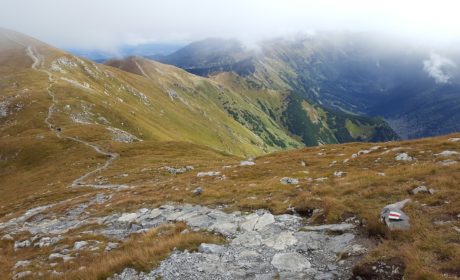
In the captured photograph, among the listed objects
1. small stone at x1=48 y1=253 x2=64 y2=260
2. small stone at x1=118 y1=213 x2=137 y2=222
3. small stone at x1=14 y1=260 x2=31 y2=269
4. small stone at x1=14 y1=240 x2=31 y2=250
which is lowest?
small stone at x1=14 y1=240 x2=31 y2=250

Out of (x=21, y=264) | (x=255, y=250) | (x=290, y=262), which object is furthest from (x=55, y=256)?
(x=290, y=262)

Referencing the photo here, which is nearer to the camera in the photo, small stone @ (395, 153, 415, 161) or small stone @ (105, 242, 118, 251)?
small stone @ (105, 242, 118, 251)

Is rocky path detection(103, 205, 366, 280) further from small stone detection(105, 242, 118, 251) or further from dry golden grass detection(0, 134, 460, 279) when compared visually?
small stone detection(105, 242, 118, 251)

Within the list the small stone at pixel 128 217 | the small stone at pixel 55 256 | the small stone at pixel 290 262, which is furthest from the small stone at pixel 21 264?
the small stone at pixel 290 262

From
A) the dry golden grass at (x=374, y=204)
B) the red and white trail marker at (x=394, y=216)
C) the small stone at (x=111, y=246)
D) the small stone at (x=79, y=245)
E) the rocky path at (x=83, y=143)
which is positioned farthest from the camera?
the rocky path at (x=83, y=143)

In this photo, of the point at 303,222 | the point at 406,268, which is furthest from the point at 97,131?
the point at 406,268

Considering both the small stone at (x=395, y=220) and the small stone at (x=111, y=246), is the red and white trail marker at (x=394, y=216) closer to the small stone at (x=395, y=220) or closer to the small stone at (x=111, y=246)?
the small stone at (x=395, y=220)

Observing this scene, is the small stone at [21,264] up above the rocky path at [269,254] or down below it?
below

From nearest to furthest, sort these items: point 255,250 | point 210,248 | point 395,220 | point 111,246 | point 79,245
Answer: point 395,220 → point 255,250 → point 210,248 → point 111,246 → point 79,245

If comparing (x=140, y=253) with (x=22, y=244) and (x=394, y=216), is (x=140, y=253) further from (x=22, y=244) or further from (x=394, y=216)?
(x=22, y=244)

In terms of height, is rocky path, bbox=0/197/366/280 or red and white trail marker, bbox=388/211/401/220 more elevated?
red and white trail marker, bbox=388/211/401/220

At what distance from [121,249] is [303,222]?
9.18 metres

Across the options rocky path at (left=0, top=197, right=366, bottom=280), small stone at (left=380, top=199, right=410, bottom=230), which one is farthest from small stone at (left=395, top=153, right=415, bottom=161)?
small stone at (left=380, top=199, right=410, bottom=230)

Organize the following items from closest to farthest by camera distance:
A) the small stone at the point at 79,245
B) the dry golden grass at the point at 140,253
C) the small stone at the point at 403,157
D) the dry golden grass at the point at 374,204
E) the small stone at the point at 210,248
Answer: the dry golden grass at the point at 374,204 → the dry golden grass at the point at 140,253 → the small stone at the point at 210,248 → the small stone at the point at 79,245 → the small stone at the point at 403,157
